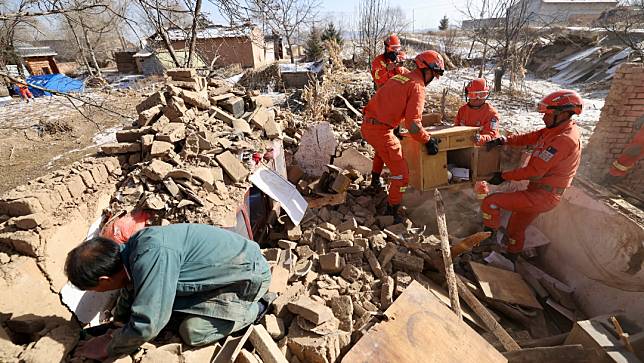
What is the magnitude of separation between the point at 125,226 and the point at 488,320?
11.7 ft

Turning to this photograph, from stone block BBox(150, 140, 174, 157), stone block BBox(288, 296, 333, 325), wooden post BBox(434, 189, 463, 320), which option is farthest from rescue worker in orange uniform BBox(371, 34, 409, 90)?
stone block BBox(288, 296, 333, 325)

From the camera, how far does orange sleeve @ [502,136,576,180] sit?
3523 mm

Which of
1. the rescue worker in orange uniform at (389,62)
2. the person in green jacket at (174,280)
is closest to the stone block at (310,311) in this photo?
the person in green jacket at (174,280)

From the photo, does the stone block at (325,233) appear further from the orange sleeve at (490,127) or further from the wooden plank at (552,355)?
the orange sleeve at (490,127)

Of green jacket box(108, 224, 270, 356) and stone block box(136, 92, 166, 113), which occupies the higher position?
stone block box(136, 92, 166, 113)

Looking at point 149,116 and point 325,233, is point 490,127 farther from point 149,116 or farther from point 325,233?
point 149,116

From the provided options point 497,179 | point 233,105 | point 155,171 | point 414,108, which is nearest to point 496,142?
point 497,179

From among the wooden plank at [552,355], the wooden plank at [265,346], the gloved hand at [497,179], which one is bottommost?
the wooden plank at [552,355]

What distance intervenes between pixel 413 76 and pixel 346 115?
408 cm

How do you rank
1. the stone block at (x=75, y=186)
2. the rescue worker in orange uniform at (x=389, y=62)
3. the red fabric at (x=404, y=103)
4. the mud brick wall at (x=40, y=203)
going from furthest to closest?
the rescue worker in orange uniform at (x=389, y=62) → the red fabric at (x=404, y=103) → the stone block at (x=75, y=186) → the mud brick wall at (x=40, y=203)

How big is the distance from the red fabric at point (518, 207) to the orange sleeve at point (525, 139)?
54 centimetres

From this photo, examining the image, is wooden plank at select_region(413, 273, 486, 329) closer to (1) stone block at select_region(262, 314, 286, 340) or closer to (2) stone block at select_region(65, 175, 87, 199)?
(1) stone block at select_region(262, 314, 286, 340)

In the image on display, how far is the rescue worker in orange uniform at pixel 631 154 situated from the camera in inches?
185

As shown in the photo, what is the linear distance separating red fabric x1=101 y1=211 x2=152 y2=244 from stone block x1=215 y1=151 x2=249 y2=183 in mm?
955
